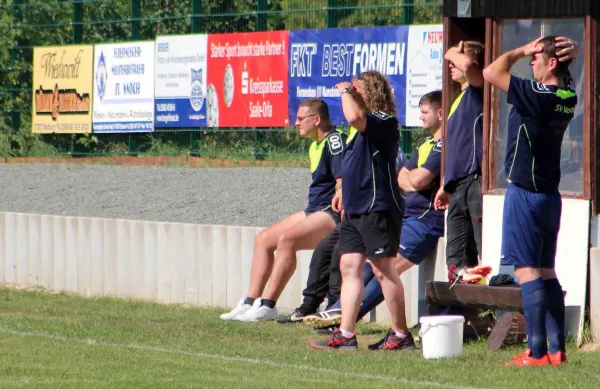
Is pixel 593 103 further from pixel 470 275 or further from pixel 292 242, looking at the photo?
pixel 292 242

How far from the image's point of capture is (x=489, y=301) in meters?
8.63

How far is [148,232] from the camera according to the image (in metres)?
12.1

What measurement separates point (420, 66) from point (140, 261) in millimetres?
6181

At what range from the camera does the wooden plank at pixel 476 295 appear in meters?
8.45

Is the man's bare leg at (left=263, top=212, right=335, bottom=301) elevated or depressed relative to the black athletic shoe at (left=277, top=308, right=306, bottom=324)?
elevated

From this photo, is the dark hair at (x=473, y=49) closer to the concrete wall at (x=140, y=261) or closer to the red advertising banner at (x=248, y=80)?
the concrete wall at (x=140, y=261)

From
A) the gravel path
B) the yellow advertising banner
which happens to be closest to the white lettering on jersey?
the gravel path

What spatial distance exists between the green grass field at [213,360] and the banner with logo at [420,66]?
23.1 ft

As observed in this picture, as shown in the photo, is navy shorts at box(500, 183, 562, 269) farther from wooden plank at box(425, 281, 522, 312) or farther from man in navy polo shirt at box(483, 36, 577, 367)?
wooden plank at box(425, 281, 522, 312)

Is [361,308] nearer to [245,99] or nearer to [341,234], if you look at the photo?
[341,234]

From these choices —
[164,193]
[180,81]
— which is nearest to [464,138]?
[164,193]

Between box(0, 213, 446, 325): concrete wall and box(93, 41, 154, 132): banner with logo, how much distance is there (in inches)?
299

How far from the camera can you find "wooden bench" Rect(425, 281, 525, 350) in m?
8.48

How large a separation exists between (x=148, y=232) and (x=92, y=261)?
83 centimetres
